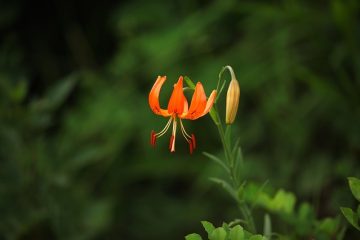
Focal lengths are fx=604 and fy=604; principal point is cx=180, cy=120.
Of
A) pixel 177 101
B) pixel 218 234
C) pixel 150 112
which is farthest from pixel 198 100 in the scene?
pixel 150 112

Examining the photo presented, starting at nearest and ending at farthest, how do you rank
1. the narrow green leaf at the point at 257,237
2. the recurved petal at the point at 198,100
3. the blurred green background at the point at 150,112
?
the narrow green leaf at the point at 257,237 → the recurved petal at the point at 198,100 → the blurred green background at the point at 150,112

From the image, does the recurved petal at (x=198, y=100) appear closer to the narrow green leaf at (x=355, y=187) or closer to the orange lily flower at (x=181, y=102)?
the orange lily flower at (x=181, y=102)

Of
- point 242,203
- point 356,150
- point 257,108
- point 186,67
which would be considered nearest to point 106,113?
point 186,67

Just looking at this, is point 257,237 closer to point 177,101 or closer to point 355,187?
→ point 355,187

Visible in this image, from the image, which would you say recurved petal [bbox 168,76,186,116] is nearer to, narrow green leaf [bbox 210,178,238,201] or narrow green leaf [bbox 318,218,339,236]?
narrow green leaf [bbox 210,178,238,201]

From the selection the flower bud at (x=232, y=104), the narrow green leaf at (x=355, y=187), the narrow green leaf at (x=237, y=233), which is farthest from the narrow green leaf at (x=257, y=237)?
the flower bud at (x=232, y=104)

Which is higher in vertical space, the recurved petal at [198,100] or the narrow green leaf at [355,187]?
the recurved petal at [198,100]

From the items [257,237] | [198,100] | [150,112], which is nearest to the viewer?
[257,237]
